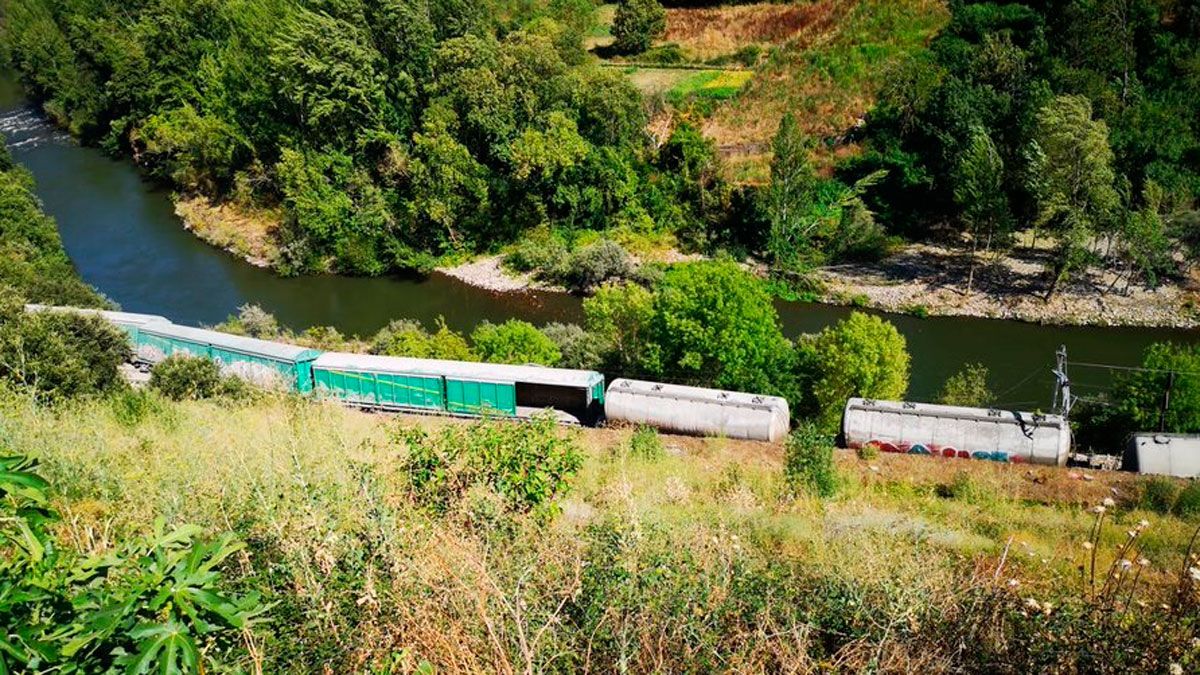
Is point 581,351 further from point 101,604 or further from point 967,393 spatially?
point 101,604

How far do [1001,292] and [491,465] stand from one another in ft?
121

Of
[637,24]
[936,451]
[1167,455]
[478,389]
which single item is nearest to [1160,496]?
[1167,455]

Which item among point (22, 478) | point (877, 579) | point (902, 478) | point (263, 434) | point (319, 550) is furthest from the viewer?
point (902, 478)

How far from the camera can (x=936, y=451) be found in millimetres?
26500

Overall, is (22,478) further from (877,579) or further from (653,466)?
(653,466)

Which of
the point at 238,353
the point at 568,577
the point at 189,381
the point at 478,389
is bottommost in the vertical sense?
the point at 478,389

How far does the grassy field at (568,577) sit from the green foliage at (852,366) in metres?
13.6

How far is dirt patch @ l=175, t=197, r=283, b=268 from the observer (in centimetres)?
5072

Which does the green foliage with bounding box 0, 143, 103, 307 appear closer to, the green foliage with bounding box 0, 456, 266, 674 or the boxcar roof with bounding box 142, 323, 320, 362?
the boxcar roof with bounding box 142, 323, 320, 362

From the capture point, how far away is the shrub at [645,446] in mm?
→ 22625

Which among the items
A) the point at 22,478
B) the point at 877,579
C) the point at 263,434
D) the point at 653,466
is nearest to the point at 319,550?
the point at 22,478

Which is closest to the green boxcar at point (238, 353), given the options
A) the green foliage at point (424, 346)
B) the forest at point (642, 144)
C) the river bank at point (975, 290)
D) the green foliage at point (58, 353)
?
the green foliage at point (58, 353)

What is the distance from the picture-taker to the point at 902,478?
23.5 meters

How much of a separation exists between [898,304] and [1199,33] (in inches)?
1033
